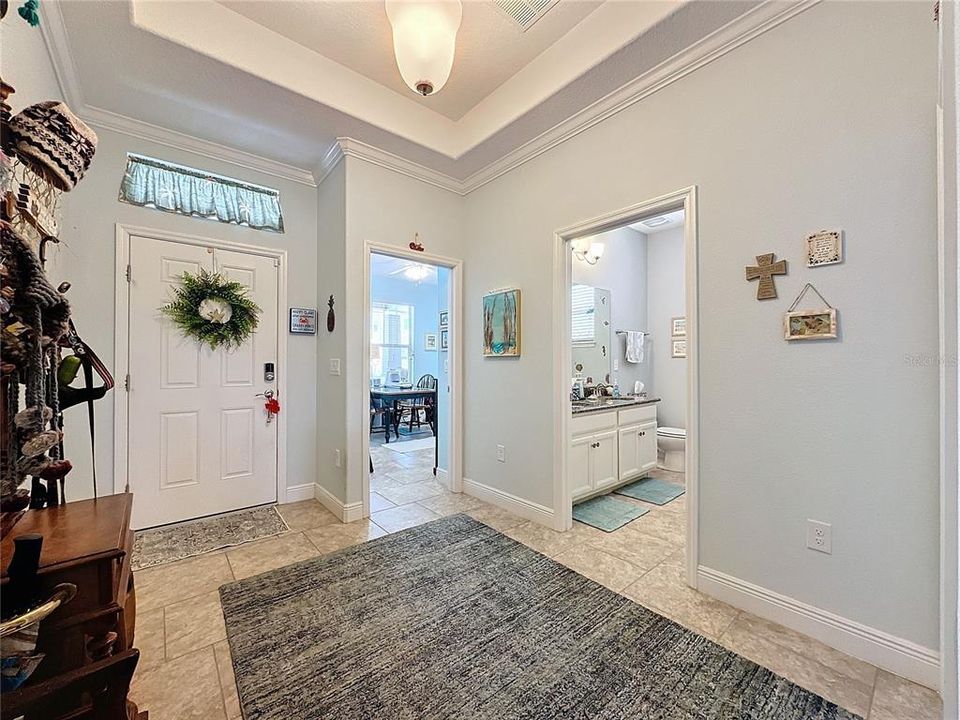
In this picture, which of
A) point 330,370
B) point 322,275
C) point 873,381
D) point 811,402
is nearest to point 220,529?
point 330,370

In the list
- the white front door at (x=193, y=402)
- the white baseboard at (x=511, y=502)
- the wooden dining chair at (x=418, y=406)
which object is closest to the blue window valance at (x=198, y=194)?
the white front door at (x=193, y=402)

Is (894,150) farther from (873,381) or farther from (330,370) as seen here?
(330,370)

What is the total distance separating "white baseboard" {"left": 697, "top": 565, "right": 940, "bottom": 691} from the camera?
151cm

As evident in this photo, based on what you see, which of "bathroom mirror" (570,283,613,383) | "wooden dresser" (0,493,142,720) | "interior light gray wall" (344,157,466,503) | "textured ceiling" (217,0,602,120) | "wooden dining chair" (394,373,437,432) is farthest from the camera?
"wooden dining chair" (394,373,437,432)

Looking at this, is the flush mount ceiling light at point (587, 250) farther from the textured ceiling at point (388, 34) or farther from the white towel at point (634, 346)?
the textured ceiling at point (388, 34)

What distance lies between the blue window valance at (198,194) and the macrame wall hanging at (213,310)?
49 cm

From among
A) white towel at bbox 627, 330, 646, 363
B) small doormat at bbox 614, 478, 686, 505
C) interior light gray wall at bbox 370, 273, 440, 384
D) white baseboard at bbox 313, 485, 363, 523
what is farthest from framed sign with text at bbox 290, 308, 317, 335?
interior light gray wall at bbox 370, 273, 440, 384

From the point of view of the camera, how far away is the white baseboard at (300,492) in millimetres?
3375

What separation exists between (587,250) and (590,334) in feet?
2.87

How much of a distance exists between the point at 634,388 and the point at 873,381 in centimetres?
308

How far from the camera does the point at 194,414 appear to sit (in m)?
3.01

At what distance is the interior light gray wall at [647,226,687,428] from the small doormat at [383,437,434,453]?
310cm

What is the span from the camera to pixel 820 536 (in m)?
1.74

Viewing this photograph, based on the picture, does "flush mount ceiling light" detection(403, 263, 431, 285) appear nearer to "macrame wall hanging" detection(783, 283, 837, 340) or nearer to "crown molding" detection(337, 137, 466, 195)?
"crown molding" detection(337, 137, 466, 195)
